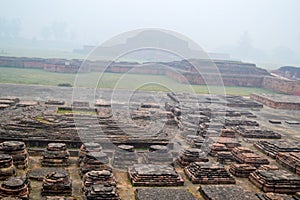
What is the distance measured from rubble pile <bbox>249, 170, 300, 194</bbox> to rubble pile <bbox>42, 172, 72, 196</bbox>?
4.73 meters

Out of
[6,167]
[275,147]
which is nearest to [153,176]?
[6,167]

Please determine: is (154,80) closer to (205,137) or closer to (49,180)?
(205,137)

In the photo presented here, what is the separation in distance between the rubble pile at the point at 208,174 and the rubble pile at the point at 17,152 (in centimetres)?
429

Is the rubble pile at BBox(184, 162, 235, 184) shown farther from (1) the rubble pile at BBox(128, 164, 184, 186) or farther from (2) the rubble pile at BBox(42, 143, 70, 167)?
(2) the rubble pile at BBox(42, 143, 70, 167)

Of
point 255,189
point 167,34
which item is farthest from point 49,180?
point 167,34

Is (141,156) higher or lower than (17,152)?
lower

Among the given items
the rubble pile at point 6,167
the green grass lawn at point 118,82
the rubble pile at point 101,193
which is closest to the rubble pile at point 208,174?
the rubble pile at point 101,193

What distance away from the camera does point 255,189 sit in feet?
30.8

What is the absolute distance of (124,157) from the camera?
10516 millimetres

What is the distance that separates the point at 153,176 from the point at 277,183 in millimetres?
3089

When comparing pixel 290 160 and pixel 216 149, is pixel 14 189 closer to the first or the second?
pixel 216 149

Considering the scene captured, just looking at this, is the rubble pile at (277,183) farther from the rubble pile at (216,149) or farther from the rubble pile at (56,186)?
the rubble pile at (56,186)

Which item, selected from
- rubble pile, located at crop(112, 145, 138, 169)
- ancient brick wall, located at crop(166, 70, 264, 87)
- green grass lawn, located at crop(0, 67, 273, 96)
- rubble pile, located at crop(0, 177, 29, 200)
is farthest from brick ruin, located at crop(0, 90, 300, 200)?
ancient brick wall, located at crop(166, 70, 264, 87)

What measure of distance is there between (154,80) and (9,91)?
1396 cm
